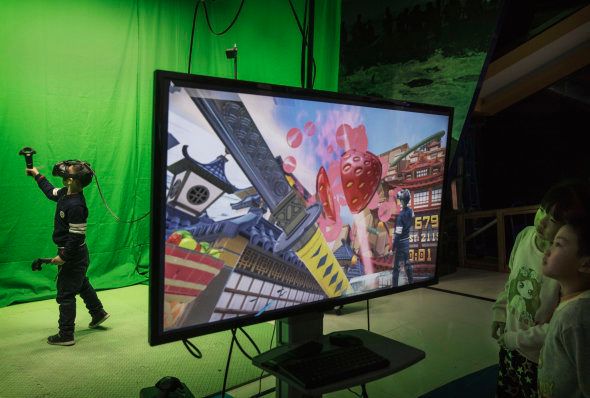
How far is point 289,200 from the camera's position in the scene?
1.07 metres

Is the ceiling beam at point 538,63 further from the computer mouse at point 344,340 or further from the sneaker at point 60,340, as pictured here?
the sneaker at point 60,340

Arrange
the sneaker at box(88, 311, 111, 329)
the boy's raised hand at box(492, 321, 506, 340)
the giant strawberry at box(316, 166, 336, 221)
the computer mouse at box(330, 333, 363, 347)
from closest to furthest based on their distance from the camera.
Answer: the giant strawberry at box(316, 166, 336, 221) < the computer mouse at box(330, 333, 363, 347) < the boy's raised hand at box(492, 321, 506, 340) < the sneaker at box(88, 311, 111, 329)

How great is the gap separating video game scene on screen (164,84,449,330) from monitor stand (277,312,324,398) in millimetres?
119

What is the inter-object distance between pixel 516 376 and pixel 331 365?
2.89 feet

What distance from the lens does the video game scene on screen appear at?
3.06ft

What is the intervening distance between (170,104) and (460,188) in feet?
14.4

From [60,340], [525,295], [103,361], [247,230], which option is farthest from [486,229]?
[247,230]

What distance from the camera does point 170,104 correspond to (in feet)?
2.90

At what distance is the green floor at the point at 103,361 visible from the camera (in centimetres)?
217

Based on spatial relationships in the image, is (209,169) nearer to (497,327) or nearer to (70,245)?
(497,327)

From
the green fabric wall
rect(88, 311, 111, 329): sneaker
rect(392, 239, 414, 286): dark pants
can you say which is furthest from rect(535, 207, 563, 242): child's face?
rect(88, 311, 111, 329): sneaker

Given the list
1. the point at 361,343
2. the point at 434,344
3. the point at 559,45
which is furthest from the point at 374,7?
the point at 361,343

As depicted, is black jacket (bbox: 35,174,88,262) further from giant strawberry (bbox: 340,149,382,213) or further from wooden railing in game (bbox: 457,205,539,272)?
wooden railing in game (bbox: 457,205,539,272)

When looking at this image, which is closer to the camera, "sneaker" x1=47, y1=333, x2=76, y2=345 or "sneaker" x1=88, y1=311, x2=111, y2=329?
"sneaker" x1=47, y1=333, x2=76, y2=345
